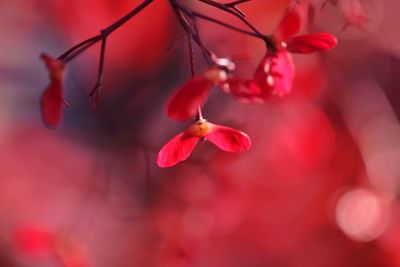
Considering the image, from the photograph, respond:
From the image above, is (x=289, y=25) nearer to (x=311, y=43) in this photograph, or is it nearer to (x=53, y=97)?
(x=311, y=43)

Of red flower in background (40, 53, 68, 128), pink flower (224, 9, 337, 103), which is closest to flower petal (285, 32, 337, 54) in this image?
pink flower (224, 9, 337, 103)

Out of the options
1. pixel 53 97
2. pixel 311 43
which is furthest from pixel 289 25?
pixel 53 97

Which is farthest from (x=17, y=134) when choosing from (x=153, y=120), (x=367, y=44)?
(x=367, y=44)

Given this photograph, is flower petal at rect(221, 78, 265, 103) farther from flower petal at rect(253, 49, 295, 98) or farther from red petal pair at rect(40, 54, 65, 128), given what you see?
red petal pair at rect(40, 54, 65, 128)

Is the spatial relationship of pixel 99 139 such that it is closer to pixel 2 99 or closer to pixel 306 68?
pixel 2 99

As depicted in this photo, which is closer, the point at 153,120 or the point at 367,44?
the point at 153,120
